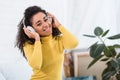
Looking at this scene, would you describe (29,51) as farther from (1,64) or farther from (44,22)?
(1,64)

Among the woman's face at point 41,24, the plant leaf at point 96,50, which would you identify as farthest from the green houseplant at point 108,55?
the woman's face at point 41,24

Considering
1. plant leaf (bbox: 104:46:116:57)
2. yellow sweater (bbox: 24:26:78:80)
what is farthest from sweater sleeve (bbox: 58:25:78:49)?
plant leaf (bbox: 104:46:116:57)

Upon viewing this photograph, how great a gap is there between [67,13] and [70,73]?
0.62 m

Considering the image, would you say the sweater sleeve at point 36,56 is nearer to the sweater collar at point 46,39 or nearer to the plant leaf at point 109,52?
the sweater collar at point 46,39

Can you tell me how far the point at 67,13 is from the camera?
2.51 meters

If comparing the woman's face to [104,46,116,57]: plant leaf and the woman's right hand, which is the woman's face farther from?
[104,46,116,57]: plant leaf

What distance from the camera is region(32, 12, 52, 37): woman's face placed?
1273mm

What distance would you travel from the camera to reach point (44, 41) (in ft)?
4.30

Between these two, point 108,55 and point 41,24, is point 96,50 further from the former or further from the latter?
point 41,24

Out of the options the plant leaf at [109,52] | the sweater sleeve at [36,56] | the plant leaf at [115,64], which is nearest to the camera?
the sweater sleeve at [36,56]

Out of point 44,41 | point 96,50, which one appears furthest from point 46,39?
point 96,50

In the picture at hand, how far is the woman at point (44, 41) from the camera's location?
127 cm

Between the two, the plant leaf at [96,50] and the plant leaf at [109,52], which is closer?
the plant leaf at [96,50]

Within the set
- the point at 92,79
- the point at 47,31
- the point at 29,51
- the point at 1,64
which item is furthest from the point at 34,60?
the point at 92,79
